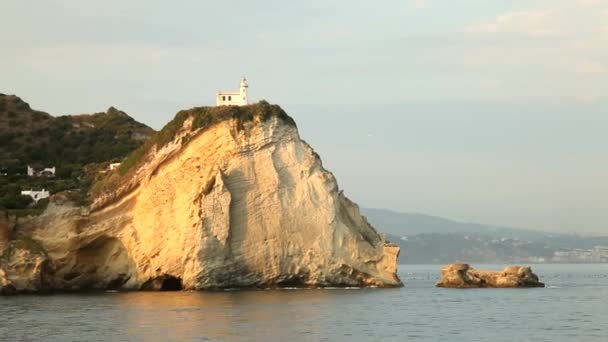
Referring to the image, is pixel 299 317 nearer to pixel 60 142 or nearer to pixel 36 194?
pixel 36 194

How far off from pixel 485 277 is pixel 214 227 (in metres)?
21.7

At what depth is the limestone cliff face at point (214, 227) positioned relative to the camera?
57.2 m

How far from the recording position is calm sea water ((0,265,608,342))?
36.2m

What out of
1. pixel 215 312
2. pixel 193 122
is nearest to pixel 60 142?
pixel 193 122

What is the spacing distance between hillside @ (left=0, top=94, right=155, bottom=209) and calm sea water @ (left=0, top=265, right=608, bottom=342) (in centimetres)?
2206

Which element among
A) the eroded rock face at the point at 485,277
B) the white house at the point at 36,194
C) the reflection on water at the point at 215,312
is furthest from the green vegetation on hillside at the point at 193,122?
the eroded rock face at the point at 485,277

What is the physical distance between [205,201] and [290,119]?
312 inches

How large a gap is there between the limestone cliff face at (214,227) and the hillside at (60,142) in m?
10.7

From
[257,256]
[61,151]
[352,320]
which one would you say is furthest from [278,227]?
[61,151]

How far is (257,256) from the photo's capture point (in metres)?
57.6

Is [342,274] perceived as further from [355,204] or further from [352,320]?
[352,320]

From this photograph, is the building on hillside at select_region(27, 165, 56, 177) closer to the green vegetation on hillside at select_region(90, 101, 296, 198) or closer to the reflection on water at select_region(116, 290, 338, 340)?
the green vegetation on hillside at select_region(90, 101, 296, 198)

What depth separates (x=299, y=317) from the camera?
41.0m

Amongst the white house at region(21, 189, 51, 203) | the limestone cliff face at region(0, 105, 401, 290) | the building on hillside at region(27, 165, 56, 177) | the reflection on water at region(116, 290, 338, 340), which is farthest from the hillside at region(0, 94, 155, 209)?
the reflection on water at region(116, 290, 338, 340)
